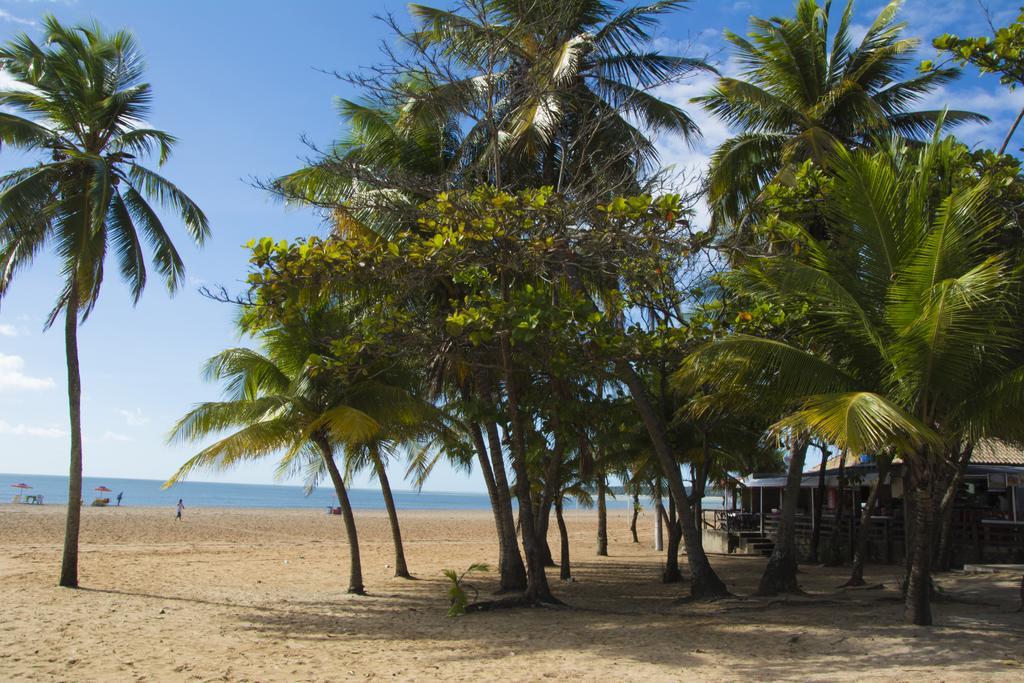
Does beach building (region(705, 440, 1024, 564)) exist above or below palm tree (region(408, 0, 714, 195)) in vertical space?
below

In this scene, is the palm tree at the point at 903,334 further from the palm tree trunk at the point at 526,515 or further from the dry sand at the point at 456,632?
the palm tree trunk at the point at 526,515

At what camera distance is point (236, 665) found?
25.1ft

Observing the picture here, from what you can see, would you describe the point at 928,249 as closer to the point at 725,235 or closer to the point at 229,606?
the point at 725,235

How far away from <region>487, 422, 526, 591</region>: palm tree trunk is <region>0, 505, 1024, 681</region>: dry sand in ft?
4.13

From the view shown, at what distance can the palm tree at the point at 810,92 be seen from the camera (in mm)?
14484

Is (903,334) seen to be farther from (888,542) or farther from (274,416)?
(888,542)

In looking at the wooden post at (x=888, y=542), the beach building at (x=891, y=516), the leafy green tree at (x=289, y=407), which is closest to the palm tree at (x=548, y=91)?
the leafy green tree at (x=289, y=407)

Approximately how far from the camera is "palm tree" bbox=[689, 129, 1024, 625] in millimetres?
7270

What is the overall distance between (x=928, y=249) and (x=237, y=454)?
10263 millimetres

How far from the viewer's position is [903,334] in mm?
7629

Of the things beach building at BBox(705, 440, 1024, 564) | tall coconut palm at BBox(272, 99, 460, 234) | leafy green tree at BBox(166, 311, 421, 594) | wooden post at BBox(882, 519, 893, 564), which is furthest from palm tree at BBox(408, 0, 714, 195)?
wooden post at BBox(882, 519, 893, 564)

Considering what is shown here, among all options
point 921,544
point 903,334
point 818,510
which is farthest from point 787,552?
point 818,510

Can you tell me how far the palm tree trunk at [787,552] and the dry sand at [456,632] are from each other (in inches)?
21.7

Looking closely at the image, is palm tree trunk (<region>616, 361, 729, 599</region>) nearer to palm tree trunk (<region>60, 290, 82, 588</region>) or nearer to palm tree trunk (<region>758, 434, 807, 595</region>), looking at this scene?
palm tree trunk (<region>758, 434, 807, 595</region>)
